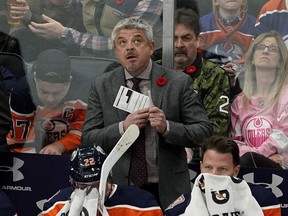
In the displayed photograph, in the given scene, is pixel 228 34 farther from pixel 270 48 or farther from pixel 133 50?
pixel 133 50

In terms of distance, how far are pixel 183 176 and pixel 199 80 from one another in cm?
60

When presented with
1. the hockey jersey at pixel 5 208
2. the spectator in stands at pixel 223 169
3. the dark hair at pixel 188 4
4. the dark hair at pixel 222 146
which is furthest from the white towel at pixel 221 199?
the dark hair at pixel 188 4

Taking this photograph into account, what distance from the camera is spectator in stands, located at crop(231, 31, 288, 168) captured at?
477cm

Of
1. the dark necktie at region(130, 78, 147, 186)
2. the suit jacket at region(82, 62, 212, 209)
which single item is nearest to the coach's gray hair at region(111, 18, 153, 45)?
the suit jacket at region(82, 62, 212, 209)

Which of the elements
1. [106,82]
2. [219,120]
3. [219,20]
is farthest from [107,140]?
[219,20]

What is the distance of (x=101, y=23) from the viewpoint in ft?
16.7

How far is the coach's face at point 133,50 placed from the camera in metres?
4.50

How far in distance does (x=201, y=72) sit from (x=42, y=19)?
1056mm

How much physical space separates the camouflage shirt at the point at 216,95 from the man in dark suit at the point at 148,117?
0.84ft

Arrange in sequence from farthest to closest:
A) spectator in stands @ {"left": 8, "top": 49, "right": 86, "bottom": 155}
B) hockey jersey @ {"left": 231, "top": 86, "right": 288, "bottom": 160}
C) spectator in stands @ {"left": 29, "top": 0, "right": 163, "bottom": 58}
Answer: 1. spectator in stands @ {"left": 8, "top": 49, "right": 86, "bottom": 155}
2. spectator in stands @ {"left": 29, "top": 0, "right": 163, "bottom": 58}
3. hockey jersey @ {"left": 231, "top": 86, "right": 288, "bottom": 160}

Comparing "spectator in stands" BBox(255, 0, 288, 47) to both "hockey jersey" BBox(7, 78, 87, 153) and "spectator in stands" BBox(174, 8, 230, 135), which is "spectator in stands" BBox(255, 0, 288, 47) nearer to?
"spectator in stands" BBox(174, 8, 230, 135)

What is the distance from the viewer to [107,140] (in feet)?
14.5

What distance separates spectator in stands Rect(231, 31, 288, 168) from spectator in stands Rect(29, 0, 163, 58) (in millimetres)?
570

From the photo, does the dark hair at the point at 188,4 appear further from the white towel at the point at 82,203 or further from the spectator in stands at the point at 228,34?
the white towel at the point at 82,203
